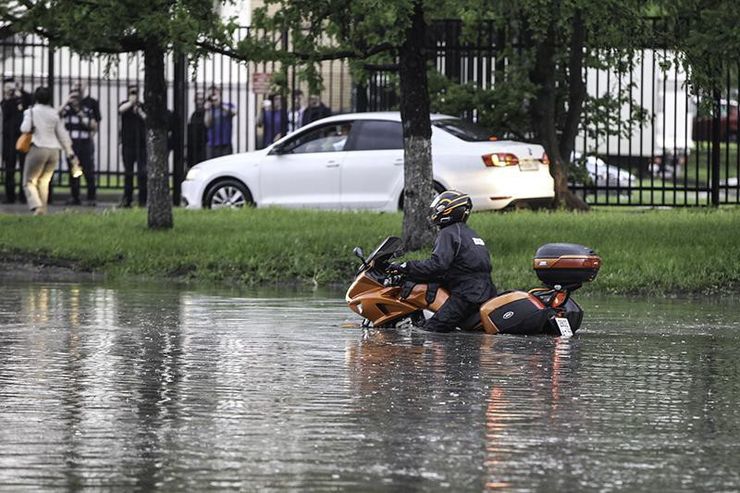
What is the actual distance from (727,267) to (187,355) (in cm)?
713

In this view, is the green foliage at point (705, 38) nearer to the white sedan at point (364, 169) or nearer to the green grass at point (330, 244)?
the green grass at point (330, 244)

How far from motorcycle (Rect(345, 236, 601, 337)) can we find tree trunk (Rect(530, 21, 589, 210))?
1074 centimetres

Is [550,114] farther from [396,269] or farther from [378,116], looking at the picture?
[396,269]

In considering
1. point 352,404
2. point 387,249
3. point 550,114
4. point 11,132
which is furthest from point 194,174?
point 352,404

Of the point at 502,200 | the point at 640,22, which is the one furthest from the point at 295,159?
the point at 640,22

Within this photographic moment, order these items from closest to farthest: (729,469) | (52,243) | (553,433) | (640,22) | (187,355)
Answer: (729,469) → (553,433) → (187,355) → (640,22) → (52,243)

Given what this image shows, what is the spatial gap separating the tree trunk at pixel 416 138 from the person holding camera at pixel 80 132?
9552 millimetres

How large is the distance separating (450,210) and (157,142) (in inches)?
307

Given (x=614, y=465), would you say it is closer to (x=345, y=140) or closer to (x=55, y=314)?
(x=55, y=314)

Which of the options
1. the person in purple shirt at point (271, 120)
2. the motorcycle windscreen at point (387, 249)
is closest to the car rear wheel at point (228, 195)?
the person in purple shirt at point (271, 120)

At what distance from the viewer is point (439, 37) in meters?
25.1

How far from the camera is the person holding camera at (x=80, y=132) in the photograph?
Answer: 2762 centimetres

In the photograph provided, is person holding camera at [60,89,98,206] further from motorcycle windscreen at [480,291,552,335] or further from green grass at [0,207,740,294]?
motorcycle windscreen at [480,291,552,335]

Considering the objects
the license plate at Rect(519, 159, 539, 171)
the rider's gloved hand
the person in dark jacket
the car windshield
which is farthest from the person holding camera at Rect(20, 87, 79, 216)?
the person in dark jacket
